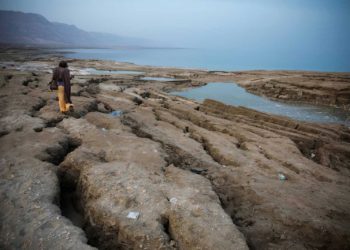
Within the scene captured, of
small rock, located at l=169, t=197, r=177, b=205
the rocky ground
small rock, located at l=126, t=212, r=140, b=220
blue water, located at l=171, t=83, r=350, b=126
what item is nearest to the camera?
the rocky ground

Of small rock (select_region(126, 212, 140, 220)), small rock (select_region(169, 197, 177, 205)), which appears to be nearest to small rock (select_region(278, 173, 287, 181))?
small rock (select_region(169, 197, 177, 205))

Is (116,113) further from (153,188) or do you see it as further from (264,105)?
(264,105)

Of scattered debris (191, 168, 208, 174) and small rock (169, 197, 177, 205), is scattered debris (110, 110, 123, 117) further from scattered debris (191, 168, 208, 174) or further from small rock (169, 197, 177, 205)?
small rock (169, 197, 177, 205)

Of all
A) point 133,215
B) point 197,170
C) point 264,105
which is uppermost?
point 133,215

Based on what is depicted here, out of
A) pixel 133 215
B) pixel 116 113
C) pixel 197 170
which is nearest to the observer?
pixel 133 215

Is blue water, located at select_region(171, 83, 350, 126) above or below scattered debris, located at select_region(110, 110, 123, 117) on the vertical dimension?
below

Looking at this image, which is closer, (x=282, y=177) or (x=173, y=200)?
(x=173, y=200)

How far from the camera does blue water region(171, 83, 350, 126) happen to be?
2381cm

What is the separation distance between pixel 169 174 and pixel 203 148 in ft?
9.72

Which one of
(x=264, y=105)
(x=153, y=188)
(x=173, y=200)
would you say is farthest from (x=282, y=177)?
(x=264, y=105)

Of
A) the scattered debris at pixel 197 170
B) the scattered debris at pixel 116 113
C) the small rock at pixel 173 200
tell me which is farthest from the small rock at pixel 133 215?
the scattered debris at pixel 116 113

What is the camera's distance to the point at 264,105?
1092 inches

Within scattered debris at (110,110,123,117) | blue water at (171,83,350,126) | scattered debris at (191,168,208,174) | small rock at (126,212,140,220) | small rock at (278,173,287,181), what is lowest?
blue water at (171,83,350,126)

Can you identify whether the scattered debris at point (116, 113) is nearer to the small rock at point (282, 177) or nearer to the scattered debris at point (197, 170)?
the scattered debris at point (197, 170)
